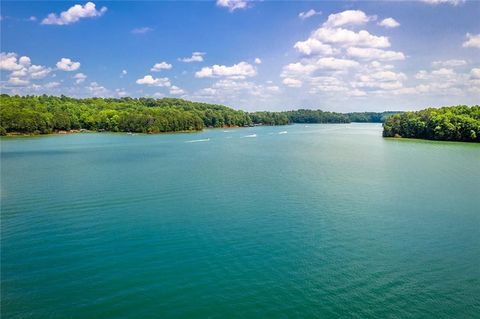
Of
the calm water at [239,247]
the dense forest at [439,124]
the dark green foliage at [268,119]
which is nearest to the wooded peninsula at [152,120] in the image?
the dense forest at [439,124]

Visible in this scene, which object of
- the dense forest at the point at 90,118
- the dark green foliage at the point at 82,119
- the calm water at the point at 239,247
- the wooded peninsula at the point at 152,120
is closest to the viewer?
the calm water at the point at 239,247

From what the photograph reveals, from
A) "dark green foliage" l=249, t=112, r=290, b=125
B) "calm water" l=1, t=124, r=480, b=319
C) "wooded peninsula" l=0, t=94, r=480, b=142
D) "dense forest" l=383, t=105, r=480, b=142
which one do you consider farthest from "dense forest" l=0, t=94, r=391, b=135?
"calm water" l=1, t=124, r=480, b=319

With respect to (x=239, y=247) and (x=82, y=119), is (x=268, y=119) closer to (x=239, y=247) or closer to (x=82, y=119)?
(x=82, y=119)

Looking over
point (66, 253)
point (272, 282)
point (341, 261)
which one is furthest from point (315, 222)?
point (66, 253)

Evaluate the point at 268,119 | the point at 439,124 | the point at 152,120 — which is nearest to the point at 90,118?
the point at 152,120

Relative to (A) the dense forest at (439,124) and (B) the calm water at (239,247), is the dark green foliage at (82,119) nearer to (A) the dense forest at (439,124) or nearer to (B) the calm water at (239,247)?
(A) the dense forest at (439,124)

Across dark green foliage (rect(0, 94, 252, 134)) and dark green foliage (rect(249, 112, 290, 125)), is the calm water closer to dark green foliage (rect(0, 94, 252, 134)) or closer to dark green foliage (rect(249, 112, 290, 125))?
dark green foliage (rect(0, 94, 252, 134))
